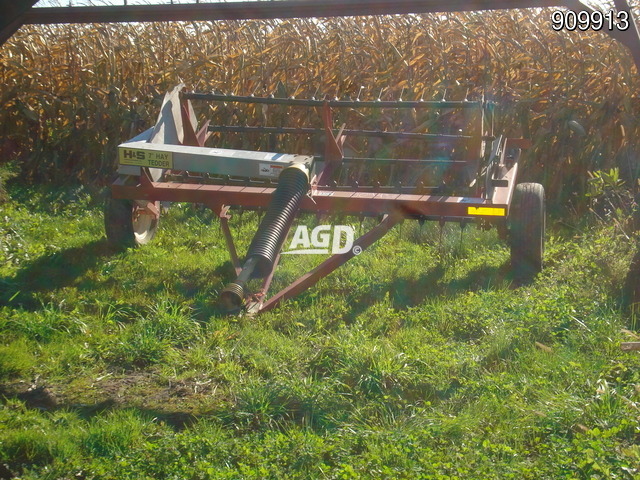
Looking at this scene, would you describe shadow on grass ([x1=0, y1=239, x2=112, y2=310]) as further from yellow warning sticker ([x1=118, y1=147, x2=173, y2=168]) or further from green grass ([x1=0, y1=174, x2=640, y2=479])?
yellow warning sticker ([x1=118, y1=147, x2=173, y2=168])

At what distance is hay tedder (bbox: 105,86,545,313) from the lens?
525cm

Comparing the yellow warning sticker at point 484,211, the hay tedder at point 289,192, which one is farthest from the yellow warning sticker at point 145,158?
the yellow warning sticker at point 484,211

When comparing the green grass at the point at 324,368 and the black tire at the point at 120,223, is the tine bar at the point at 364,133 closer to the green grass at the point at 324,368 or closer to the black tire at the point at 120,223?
the green grass at the point at 324,368

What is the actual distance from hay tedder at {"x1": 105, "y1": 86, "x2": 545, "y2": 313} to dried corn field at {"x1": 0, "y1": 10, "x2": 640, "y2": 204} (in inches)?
63.1

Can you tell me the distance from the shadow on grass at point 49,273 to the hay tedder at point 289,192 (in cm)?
30

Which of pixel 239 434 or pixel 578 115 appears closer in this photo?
pixel 239 434

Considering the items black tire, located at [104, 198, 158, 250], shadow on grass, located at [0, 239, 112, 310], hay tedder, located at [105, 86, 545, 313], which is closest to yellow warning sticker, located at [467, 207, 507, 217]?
hay tedder, located at [105, 86, 545, 313]

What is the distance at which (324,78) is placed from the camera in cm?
955

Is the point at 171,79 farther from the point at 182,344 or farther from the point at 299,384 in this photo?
the point at 299,384

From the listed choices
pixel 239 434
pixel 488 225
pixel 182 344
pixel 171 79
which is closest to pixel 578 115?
pixel 488 225

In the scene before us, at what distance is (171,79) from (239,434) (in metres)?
6.80

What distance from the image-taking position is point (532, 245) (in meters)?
6.10

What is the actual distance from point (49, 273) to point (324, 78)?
455cm

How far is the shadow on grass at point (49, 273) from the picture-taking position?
18.9 feet
